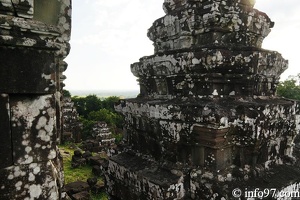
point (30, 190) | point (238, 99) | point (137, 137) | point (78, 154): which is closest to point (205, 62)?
point (238, 99)

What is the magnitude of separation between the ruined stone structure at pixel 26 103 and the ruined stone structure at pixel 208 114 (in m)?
1.25

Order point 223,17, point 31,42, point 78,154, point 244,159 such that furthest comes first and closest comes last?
point 78,154, point 223,17, point 244,159, point 31,42

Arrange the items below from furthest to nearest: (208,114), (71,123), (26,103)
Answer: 1. (71,123)
2. (208,114)
3. (26,103)

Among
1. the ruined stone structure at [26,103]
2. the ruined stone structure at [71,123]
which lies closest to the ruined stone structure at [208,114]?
the ruined stone structure at [26,103]

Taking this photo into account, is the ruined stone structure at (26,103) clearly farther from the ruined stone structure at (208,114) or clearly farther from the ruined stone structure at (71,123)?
the ruined stone structure at (71,123)

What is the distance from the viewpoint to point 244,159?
104 inches

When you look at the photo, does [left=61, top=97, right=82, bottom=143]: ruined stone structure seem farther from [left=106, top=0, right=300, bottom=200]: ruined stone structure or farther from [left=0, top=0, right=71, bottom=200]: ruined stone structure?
[left=0, top=0, right=71, bottom=200]: ruined stone structure

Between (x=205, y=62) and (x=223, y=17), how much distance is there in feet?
2.20

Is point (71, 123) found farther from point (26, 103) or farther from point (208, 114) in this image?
point (26, 103)

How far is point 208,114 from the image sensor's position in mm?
2377

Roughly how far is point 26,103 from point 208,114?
1624 mm

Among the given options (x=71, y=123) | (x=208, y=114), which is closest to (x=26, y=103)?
(x=208, y=114)

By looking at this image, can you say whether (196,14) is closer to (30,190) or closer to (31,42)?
(31,42)

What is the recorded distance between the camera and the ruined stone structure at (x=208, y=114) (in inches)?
97.3
